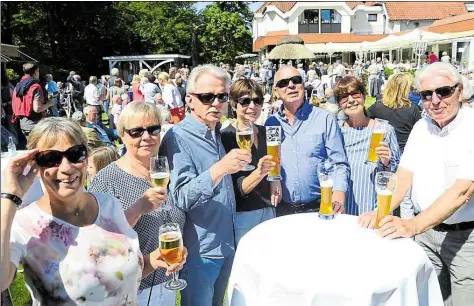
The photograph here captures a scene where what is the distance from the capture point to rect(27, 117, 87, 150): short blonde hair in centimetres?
176

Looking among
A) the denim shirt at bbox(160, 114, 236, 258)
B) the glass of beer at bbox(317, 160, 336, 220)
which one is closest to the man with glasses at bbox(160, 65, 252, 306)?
the denim shirt at bbox(160, 114, 236, 258)

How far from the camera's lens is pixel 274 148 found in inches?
106

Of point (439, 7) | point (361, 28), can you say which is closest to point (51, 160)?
point (361, 28)

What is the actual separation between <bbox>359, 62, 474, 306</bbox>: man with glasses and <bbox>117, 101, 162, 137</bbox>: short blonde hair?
1408mm

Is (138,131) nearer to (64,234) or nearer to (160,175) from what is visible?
(160,175)

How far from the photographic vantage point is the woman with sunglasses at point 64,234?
1.62m

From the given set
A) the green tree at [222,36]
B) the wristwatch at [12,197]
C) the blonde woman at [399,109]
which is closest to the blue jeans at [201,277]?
the wristwatch at [12,197]

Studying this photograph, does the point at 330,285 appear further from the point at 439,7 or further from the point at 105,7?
the point at 439,7

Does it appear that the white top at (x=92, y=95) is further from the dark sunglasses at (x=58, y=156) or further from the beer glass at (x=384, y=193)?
the beer glass at (x=384, y=193)

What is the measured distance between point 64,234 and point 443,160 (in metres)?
2.19

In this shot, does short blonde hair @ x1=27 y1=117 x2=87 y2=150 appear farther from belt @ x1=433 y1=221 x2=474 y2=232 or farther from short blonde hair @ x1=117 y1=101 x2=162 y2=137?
belt @ x1=433 y1=221 x2=474 y2=232

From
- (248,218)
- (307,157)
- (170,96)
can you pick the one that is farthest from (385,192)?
(170,96)

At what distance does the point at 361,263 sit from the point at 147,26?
1607 inches

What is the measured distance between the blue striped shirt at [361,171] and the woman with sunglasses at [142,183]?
1.66 m
